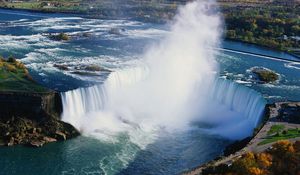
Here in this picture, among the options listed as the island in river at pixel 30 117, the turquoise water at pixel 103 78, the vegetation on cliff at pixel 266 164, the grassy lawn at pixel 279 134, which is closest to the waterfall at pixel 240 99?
the turquoise water at pixel 103 78

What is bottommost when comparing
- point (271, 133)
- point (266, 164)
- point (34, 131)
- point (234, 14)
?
point (34, 131)

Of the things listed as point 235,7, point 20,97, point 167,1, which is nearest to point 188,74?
point 20,97

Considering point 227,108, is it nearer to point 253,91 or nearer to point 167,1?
point 253,91

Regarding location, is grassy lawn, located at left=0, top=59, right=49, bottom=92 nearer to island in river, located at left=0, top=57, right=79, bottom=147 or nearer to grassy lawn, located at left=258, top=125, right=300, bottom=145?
island in river, located at left=0, top=57, right=79, bottom=147

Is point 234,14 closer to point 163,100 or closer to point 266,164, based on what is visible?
point 163,100

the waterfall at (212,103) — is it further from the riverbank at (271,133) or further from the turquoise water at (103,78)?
the riverbank at (271,133)

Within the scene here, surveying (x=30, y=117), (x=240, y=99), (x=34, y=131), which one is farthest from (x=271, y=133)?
(x=30, y=117)

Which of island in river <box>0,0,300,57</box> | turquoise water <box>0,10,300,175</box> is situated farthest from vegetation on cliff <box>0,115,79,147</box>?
island in river <box>0,0,300,57</box>
